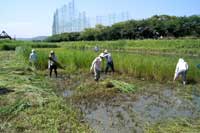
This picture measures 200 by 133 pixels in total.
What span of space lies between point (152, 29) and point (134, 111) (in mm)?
50274

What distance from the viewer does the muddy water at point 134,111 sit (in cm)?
675

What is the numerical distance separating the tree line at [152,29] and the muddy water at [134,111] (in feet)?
144

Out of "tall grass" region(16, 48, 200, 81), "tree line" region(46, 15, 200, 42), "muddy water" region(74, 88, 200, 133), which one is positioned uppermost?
"tree line" region(46, 15, 200, 42)

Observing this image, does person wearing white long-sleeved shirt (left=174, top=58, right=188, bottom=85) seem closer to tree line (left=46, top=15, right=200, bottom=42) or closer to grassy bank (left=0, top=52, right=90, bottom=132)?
grassy bank (left=0, top=52, right=90, bottom=132)

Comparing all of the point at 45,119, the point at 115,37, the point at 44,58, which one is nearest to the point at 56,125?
the point at 45,119

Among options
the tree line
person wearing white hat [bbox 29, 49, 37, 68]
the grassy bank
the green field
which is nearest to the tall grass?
the green field

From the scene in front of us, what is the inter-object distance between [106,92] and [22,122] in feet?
13.5

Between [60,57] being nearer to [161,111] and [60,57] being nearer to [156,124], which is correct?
[161,111]

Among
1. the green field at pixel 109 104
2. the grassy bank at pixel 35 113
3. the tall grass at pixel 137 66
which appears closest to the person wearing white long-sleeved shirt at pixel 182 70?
the green field at pixel 109 104

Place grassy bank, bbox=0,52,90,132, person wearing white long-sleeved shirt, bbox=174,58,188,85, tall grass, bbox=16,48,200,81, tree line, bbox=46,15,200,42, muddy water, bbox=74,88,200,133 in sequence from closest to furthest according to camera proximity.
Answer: grassy bank, bbox=0,52,90,132 < muddy water, bbox=74,88,200,133 < person wearing white long-sleeved shirt, bbox=174,58,188,85 < tall grass, bbox=16,48,200,81 < tree line, bbox=46,15,200,42

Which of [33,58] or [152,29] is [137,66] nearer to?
[33,58]

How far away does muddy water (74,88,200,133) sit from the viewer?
266 inches

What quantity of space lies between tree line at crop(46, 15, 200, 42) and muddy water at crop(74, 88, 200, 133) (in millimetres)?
43930

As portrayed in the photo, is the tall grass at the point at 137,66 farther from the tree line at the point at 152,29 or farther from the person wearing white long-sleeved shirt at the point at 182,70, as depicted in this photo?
the tree line at the point at 152,29
